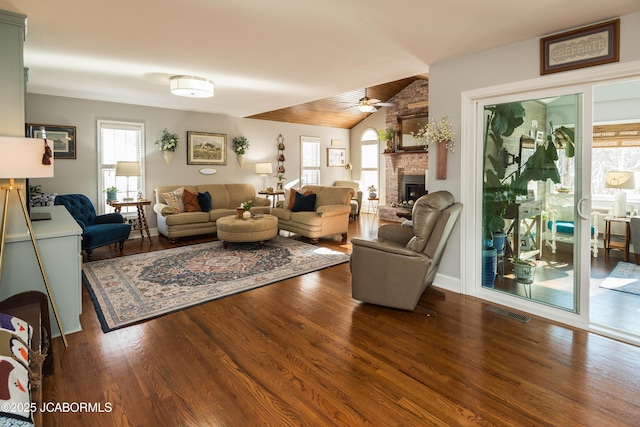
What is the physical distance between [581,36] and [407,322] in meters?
2.69

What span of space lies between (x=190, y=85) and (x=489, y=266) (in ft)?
13.8

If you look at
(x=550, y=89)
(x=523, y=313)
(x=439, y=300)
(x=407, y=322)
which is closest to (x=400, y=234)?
(x=439, y=300)

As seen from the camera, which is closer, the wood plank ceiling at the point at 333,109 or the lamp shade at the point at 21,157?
the lamp shade at the point at 21,157

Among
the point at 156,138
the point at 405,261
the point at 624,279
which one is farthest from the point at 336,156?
the point at 405,261

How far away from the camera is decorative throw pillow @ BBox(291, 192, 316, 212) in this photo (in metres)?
6.57

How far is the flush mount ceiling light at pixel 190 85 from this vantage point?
14.6 ft

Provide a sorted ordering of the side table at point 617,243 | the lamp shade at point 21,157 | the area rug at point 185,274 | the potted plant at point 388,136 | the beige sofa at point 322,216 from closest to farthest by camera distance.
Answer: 1. the lamp shade at point 21,157
2. the area rug at point 185,274
3. the side table at point 617,243
4. the beige sofa at point 322,216
5. the potted plant at point 388,136

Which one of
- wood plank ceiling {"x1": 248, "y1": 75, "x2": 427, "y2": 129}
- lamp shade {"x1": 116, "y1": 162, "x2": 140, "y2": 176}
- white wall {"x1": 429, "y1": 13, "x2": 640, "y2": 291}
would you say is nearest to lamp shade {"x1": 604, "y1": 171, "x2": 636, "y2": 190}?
white wall {"x1": 429, "y1": 13, "x2": 640, "y2": 291}

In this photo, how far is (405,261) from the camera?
9.87 ft

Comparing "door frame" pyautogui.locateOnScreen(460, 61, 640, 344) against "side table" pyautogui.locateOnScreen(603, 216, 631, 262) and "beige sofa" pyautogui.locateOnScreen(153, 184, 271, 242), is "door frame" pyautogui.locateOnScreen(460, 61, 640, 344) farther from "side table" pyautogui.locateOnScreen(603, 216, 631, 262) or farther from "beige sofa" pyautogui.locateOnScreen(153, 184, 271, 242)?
"beige sofa" pyautogui.locateOnScreen(153, 184, 271, 242)

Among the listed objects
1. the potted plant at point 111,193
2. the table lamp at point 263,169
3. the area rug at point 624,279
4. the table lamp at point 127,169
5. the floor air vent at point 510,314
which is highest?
the table lamp at point 263,169

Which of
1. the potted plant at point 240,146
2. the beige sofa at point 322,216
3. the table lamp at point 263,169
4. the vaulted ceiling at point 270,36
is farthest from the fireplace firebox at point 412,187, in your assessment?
the vaulted ceiling at point 270,36

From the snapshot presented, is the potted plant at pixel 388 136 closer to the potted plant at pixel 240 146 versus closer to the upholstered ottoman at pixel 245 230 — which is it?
the potted plant at pixel 240 146

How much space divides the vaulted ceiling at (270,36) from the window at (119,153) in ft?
4.51
